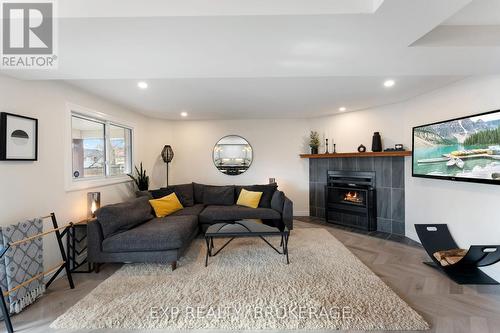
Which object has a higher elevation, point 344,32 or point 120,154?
point 344,32

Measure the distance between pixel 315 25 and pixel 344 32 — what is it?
0.25m

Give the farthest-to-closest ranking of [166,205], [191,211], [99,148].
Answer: [191,211] < [166,205] < [99,148]

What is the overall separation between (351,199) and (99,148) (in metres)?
4.88

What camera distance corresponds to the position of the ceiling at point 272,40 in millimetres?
1317

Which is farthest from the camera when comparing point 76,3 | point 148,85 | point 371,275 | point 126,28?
point 148,85

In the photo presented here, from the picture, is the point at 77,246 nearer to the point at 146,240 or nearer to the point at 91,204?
the point at 91,204

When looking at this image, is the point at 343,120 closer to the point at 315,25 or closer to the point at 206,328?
the point at 315,25

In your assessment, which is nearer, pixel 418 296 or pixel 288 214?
pixel 418 296

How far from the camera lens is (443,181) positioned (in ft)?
9.73

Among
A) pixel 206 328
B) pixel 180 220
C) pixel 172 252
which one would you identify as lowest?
pixel 206 328

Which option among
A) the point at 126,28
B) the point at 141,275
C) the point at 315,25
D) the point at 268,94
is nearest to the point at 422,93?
the point at 268,94

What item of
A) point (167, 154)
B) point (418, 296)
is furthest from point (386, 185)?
point (167, 154)

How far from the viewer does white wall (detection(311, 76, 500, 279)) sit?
238 cm

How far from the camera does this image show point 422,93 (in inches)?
131
